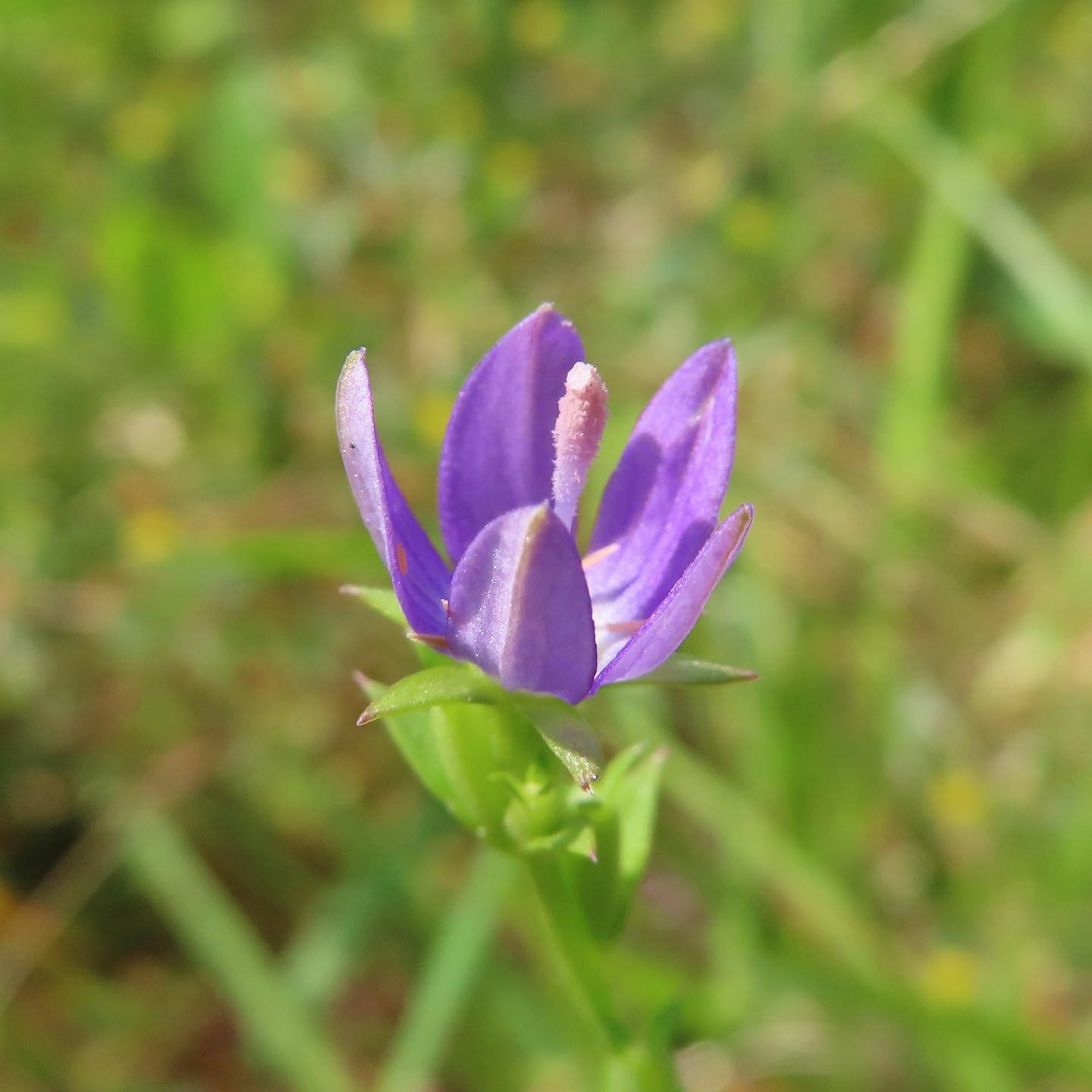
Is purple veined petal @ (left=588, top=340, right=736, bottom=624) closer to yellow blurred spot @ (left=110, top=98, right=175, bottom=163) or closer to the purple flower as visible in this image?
the purple flower

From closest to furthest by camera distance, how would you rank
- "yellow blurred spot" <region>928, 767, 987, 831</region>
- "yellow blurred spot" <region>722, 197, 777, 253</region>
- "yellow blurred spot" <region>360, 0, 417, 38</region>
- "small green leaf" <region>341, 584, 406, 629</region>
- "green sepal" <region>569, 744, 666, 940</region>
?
"small green leaf" <region>341, 584, 406, 629</region> < "green sepal" <region>569, 744, 666, 940</region> < "yellow blurred spot" <region>928, 767, 987, 831</region> < "yellow blurred spot" <region>722, 197, 777, 253</region> < "yellow blurred spot" <region>360, 0, 417, 38</region>

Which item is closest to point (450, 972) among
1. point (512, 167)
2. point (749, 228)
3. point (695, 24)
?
point (749, 228)

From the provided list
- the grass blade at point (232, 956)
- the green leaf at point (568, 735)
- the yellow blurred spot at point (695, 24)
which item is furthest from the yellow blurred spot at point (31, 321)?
the green leaf at point (568, 735)

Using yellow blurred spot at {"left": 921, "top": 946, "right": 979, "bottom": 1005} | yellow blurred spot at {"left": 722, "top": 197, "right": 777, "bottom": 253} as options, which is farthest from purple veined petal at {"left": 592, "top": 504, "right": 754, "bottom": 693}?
yellow blurred spot at {"left": 722, "top": 197, "right": 777, "bottom": 253}

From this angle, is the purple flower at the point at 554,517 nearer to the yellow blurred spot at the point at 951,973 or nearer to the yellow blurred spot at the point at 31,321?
the yellow blurred spot at the point at 951,973

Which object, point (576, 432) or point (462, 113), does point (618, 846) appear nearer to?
point (576, 432)
